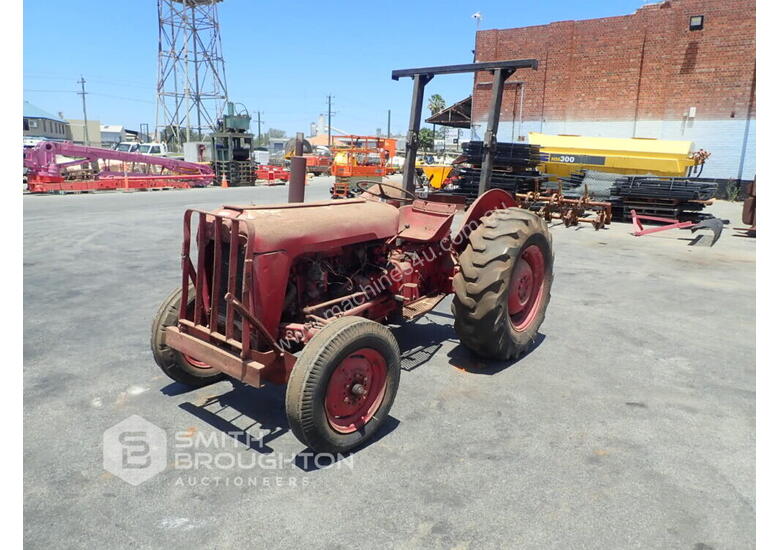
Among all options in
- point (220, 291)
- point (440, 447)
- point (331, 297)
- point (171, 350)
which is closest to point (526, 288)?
point (331, 297)

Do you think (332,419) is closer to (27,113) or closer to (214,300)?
(214,300)

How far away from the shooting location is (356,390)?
2.96m

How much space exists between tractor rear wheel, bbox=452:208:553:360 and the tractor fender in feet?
0.61

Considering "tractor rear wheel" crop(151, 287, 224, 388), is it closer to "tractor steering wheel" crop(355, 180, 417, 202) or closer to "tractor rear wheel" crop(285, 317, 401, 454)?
"tractor rear wheel" crop(285, 317, 401, 454)

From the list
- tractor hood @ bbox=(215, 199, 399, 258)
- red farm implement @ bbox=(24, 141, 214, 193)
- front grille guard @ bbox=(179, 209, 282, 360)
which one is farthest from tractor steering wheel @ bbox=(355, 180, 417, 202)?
red farm implement @ bbox=(24, 141, 214, 193)

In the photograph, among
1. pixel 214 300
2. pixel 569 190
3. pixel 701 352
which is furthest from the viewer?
pixel 569 190

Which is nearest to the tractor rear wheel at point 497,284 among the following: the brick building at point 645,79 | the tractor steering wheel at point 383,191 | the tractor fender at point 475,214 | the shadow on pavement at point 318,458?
the tractor fender at point 475,214

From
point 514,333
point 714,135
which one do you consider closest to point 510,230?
point 514,333

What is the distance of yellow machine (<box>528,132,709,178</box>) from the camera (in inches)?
573

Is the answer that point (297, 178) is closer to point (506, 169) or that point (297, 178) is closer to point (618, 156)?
point (506, 169)

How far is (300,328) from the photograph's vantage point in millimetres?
3139

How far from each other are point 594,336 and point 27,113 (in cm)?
6535

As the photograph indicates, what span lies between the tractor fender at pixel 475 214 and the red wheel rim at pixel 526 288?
50 cm

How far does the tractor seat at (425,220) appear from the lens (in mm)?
4188
